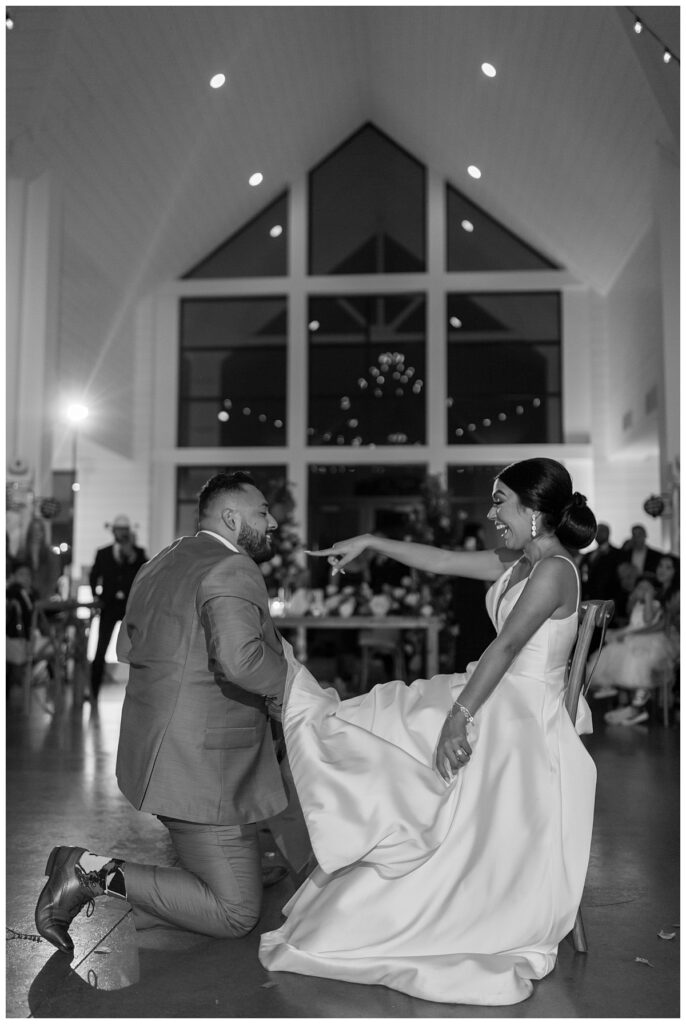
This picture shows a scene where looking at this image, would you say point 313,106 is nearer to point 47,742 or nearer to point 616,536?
point 616,536

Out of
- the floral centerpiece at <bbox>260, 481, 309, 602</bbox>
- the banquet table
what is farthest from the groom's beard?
the floral centerpiece at <bbox>260, 481, 309, 602</bbox>

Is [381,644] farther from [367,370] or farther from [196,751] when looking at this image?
[196,751]

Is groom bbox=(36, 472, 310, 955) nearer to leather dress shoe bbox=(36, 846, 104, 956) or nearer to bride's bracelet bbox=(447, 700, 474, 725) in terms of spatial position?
leather dress shoe bbox=(36, 846, 104, 956)

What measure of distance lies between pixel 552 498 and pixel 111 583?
21.1 feet

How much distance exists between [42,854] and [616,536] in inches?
457

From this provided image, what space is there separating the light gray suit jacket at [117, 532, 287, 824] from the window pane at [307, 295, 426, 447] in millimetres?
12064

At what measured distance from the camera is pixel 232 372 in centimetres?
1523

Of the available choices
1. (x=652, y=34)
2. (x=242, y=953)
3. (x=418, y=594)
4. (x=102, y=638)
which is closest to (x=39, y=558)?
(x=102, y=638)

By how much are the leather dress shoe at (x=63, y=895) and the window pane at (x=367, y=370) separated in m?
12.3

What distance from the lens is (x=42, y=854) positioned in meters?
3.66

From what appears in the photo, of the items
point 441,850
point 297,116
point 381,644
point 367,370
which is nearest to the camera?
point 441,850

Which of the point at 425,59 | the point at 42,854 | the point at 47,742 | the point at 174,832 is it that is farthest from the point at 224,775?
the point at 425,59

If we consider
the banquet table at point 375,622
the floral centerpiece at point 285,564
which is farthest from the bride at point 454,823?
the floral centerpiece at point 285,564

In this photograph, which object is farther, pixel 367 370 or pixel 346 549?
pixel 367 370
